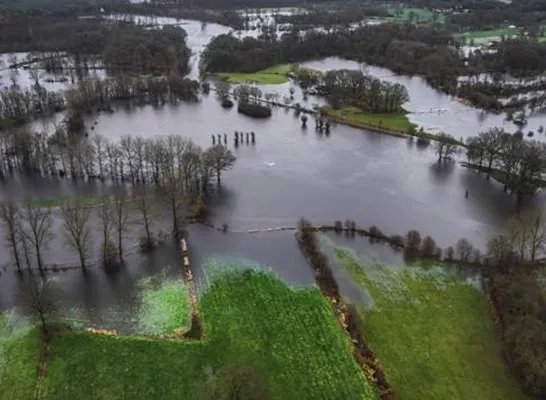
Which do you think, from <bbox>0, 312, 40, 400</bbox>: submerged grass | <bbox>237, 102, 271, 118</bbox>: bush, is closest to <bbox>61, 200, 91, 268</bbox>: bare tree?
<bbox>0, 312, 40, 400</bbox>: submerged grass

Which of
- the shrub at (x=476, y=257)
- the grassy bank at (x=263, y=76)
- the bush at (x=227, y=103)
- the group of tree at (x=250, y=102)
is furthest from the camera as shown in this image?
the grassy bank at (x=263, y=76)

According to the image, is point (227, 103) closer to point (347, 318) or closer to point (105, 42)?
point (105, 42)

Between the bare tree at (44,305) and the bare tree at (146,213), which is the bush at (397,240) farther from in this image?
the bare tree at (44,305)

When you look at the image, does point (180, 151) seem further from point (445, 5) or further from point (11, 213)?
point (445, 5)

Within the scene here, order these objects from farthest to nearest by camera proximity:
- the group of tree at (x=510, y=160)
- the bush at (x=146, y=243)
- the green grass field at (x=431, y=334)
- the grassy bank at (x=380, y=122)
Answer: the grassy bank at (x=380, y=122)
the group of tree at (x=510, y=160)
the bush at (x=146, y=243)
the green grass field at (x=431, y=334)

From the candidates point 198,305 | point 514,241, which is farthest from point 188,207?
point 514,241

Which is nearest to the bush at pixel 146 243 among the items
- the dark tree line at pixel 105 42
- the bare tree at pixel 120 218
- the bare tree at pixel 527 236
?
the bare tree at pixel 120 218
